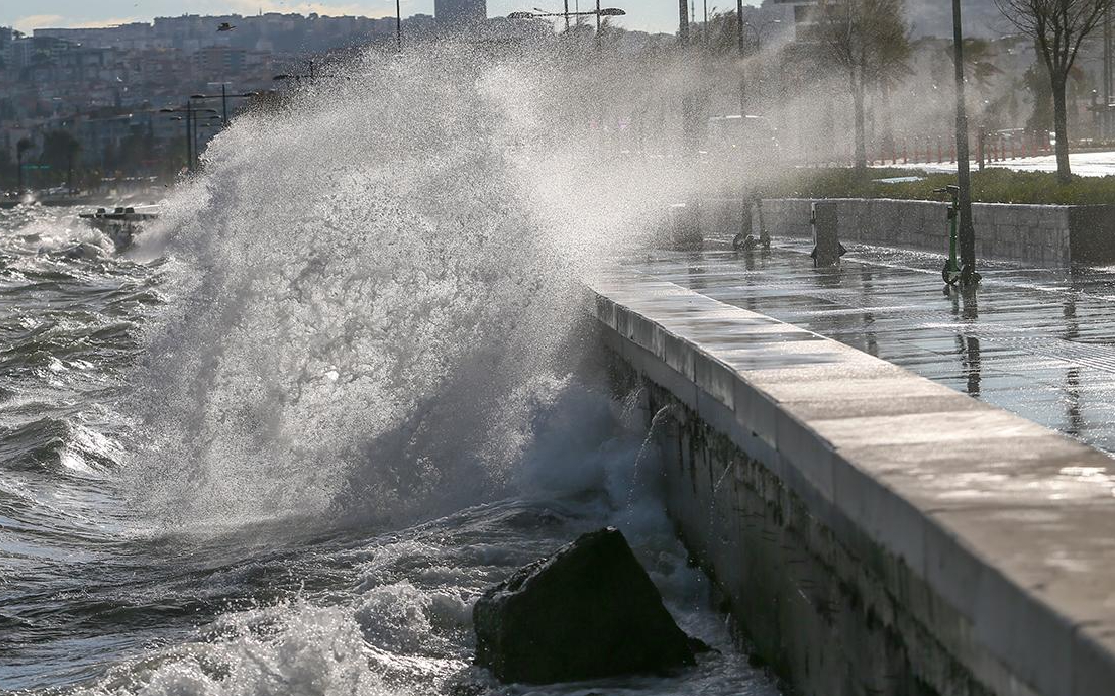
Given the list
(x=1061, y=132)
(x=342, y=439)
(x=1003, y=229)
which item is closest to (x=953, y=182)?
(x=1061, y=132)

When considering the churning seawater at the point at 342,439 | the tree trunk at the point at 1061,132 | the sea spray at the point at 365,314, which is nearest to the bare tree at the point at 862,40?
the tree trunk at the point at 1061,132

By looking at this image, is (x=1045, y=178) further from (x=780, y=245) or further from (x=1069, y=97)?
(x=1069, y=97)

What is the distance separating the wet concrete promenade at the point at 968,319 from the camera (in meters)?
8.91

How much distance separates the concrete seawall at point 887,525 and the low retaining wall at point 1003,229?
979cm

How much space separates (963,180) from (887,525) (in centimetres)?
1295

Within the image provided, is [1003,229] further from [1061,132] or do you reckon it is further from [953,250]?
[953,250]

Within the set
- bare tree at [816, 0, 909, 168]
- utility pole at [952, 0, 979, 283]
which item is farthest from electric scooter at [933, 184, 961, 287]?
bare tree at [816, 0, 909, 168]

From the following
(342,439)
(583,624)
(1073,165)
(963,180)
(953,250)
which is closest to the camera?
(583,624)

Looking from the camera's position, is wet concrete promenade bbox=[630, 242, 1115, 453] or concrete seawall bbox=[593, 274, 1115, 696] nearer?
concrete seawall bbox=[593, 274, 1115, 696]

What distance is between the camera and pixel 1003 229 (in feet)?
67.0

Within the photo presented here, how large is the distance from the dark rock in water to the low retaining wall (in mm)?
12070

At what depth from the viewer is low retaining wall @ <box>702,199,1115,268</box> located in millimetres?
18516

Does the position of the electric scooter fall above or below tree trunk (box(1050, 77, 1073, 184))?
below

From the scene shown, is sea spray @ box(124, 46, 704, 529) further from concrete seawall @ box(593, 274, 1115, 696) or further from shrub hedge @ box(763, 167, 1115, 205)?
shrub hedge @ box(763, 167, 1115, 205)
